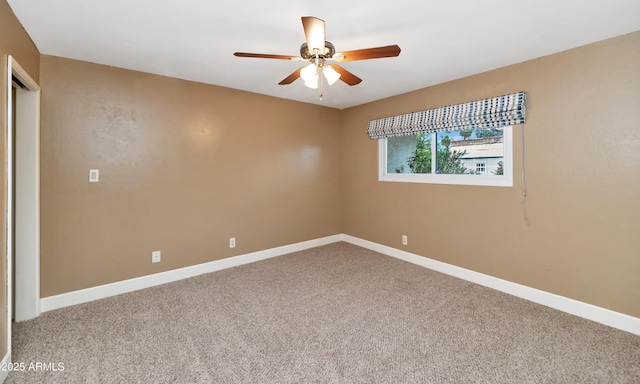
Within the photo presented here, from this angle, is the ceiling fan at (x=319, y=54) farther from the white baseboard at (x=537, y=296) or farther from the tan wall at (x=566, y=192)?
the white baseboard at (x=537, y=296)

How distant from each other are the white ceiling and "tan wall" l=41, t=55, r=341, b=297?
41 cm

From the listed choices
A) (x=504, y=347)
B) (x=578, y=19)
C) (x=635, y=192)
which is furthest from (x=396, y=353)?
(x=578, y=19)

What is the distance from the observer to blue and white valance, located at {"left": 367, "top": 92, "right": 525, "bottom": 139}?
2.77m

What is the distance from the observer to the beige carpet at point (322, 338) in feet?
5.86

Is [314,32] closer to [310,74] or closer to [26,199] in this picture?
[310,74]

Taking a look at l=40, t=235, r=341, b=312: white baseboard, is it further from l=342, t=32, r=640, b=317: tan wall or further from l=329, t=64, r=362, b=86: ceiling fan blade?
l=329, t=64, r=362, b=86: ceiling fan blade

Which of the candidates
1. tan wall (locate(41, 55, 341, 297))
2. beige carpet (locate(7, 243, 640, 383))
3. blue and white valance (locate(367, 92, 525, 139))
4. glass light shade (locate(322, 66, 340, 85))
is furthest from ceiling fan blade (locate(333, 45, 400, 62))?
tan wall (locate(41, 55, 341, 297))

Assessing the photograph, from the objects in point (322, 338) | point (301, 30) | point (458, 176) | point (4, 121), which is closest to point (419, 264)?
point (458, 176)

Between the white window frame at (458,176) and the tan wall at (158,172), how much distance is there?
115cm

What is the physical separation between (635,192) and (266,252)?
3.85m

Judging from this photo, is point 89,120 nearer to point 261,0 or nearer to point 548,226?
point 261,0

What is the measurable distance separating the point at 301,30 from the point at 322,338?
7.81 feet

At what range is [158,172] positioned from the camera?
3160mm

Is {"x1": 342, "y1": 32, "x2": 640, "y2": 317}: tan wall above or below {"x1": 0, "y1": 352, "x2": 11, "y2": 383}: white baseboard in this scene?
above
